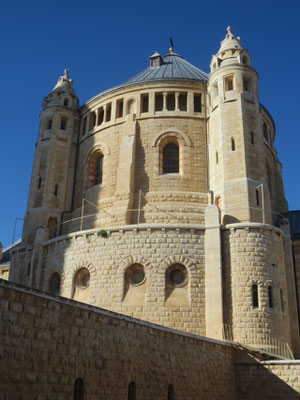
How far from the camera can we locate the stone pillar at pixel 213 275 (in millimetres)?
19922

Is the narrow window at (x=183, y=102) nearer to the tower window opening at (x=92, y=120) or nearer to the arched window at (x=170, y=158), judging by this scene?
the arched window at (x=170, y=158)

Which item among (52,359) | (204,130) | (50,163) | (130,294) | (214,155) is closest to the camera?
(52,359)

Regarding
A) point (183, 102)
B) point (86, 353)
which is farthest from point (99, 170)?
point (86, 353)

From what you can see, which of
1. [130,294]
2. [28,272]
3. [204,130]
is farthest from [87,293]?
[204,130]

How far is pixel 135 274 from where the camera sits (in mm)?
21750

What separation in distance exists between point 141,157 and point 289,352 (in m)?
13.1

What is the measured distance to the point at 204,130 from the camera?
88.5 ft

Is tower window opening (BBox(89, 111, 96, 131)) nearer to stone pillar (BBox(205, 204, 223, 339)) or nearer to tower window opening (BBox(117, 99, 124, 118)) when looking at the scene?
tower window opening (BBox(117, 99, 124, 118))

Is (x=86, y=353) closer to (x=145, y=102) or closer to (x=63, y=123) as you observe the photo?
(x=145, y=102)

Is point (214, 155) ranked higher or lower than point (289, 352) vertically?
higher

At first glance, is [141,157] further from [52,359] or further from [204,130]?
[52,359]

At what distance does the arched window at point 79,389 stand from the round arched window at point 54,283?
1365 centimetres

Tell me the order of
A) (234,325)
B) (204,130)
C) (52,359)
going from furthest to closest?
(204,130), (234,325), (52,359)

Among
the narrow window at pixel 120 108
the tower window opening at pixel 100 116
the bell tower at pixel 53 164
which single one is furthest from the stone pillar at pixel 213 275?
the tower window opening at pixel 100 116
